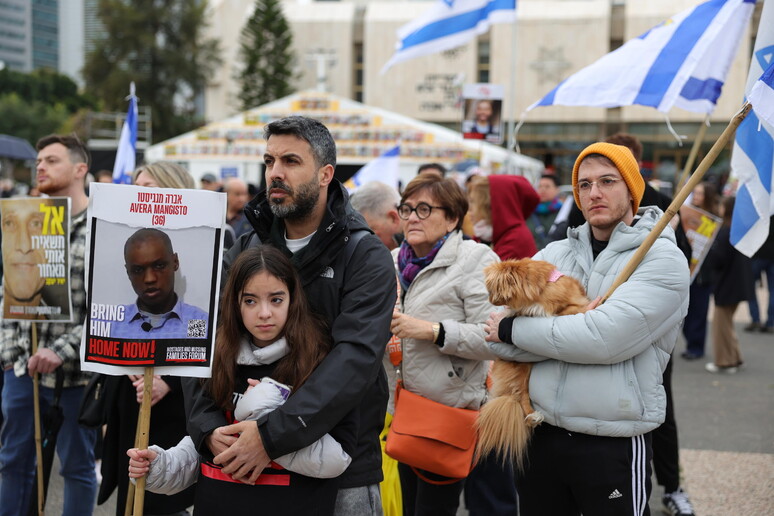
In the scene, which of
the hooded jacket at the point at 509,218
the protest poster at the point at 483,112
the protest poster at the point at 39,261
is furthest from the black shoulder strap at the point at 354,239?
the protest poster at the point at 483,112

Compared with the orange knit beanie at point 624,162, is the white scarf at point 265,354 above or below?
below

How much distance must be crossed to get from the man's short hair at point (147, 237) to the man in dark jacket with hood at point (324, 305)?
0.35 m

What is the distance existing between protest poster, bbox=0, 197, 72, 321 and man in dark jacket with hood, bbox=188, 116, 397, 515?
1.44 m

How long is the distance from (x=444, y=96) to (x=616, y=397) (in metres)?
40.4

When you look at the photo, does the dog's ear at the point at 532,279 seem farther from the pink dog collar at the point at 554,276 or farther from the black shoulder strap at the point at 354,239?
the black shoulder strap at the point at 354,239

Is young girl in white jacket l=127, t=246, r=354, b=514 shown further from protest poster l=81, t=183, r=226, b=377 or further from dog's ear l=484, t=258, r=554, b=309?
dog's ear l=484, t=258, r=554, b=309

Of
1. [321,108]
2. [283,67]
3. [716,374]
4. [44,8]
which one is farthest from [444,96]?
[44,8]

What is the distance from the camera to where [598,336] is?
8.76 feet

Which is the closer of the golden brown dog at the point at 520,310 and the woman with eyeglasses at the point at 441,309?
the golden brown dog at the point at 520,310

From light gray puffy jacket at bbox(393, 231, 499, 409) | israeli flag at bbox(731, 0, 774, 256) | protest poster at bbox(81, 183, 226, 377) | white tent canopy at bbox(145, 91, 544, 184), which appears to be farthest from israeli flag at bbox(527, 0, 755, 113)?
white tent canopy at bbox(145, 91, 544, 184)

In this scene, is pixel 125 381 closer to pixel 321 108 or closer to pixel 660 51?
pixel 660 51

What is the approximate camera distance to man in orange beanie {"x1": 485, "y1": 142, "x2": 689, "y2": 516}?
2715 mm

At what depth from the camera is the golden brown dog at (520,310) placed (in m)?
2.84

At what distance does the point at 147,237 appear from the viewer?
257 cm
